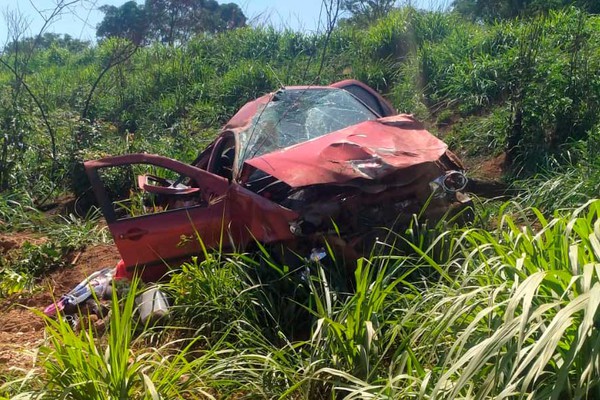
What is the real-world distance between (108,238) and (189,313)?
10.8ft

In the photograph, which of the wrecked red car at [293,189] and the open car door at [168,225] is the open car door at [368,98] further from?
the open car door at [168,225]

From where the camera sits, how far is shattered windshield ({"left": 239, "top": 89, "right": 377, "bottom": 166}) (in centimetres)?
548

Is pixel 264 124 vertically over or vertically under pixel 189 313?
over

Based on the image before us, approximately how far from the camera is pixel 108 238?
7.45m

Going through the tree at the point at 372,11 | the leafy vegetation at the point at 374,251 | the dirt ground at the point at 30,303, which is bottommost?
the dirt ground at the point at 30,303

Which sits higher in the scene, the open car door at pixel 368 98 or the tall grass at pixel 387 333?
the open car door at pixel 368 98

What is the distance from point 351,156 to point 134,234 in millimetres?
1669

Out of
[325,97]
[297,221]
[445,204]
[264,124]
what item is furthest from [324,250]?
[325,97]

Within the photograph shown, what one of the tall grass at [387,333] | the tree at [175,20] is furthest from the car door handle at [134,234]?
the tree at [175,20]

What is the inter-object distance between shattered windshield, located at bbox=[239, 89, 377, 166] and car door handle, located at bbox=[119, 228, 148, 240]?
2.89 feet

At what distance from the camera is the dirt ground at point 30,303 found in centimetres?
416

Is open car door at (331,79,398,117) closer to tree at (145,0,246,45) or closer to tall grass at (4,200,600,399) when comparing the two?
tall grass at (4,200,600,399)

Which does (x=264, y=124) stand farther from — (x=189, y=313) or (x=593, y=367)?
(x=593, y=367)

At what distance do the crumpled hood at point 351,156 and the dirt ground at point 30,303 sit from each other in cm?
162
